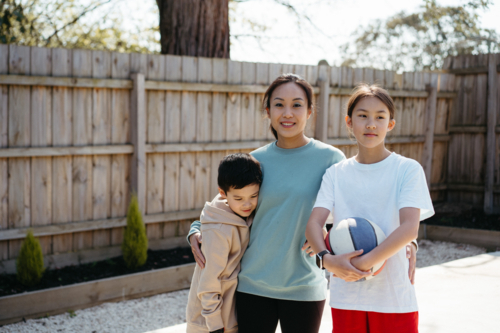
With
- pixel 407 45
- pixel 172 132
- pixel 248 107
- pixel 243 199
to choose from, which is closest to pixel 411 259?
pixel 243 199

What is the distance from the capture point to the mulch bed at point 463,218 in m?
7.48

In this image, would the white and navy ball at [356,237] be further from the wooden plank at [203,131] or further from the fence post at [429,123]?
the fence post at [429,123]

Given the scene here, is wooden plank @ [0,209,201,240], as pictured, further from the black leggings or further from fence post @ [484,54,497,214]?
fence post @ [484,54,497,214]

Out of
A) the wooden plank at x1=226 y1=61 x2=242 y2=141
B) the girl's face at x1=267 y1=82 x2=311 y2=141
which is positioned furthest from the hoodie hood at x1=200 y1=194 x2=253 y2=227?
the wooden plank at x1=226 y1=61 x2=242 y2=141

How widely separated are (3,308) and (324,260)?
323cm

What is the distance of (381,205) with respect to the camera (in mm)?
2006

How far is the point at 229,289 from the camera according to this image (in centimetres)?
221

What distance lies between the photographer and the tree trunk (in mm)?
6410

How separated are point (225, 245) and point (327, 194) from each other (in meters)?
0.51

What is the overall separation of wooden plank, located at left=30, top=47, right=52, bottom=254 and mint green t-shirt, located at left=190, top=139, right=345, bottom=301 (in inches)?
131

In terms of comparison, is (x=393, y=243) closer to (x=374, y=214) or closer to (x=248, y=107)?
(x=374, y=214)

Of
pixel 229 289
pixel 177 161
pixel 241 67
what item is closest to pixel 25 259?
pixel 177 161

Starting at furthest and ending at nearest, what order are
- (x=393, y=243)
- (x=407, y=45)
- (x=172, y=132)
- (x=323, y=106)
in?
(x=407, y=45)
(x=323, y=106)
(x=172, y=132)
(x=393, y=243)

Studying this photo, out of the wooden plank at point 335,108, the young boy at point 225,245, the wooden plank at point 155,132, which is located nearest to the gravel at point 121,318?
the wooden plank at point 155,132
